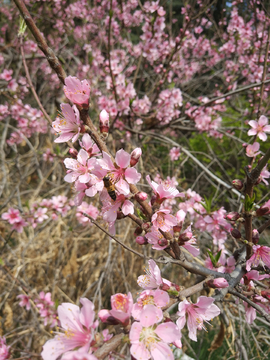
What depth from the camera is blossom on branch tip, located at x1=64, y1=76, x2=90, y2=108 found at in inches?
37.2

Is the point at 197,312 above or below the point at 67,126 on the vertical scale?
below

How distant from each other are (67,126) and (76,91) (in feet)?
0.62

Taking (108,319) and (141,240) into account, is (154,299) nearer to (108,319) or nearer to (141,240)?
(108,319)

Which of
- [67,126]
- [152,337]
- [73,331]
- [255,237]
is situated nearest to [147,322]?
[152,337]

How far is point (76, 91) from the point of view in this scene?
97 centimetres

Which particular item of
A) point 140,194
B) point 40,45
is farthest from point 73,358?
point 40,45

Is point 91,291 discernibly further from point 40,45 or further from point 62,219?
point 40,45

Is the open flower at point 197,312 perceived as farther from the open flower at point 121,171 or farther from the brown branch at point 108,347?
the open flower at point 121,171

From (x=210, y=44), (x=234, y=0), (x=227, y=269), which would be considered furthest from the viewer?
(x=210, y=44)

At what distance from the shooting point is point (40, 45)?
954 millimetres

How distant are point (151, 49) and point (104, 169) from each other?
376 centimetres

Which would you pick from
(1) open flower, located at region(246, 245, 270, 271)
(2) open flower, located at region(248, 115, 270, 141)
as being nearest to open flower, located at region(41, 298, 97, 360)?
(1) open flower, located at region(246, 245, 270, 271)

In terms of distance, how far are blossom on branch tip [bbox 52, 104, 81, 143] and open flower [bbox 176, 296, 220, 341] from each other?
834 mm

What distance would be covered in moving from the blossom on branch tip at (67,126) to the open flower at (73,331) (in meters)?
0.66
